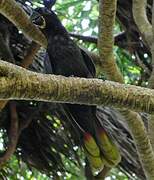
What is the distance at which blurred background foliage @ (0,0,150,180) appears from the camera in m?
2.61

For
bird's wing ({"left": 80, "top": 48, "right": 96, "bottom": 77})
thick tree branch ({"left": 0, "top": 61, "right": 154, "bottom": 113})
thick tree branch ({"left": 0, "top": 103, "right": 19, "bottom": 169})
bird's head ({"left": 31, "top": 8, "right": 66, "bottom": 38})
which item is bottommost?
thick tree branch ({"left": 0, "top": 103, "right": 19, "bottom": 169})

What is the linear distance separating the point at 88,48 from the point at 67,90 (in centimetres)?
157

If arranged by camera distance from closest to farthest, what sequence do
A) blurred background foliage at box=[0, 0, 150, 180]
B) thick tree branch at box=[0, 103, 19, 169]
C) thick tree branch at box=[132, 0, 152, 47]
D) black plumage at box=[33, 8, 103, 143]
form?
black plumage at box=[33, 8, 103, 143] → thick tree branch at box=[132, 0, 152, 47] → thick tree branch at box=[0, 103, 19, 169] → blurred background foliage at box=[0, 0, 150, 180]

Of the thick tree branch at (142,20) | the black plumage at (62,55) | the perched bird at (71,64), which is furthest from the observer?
the thick tree branch at (142,20)

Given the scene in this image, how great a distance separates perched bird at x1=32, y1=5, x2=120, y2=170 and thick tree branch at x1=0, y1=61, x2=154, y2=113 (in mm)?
378

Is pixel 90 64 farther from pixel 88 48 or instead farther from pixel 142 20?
pixel 88 48

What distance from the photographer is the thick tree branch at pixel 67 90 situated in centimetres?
113

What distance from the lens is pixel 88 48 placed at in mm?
2746

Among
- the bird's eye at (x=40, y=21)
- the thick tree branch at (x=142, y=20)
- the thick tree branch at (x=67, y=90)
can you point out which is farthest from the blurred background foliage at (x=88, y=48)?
the thick tree branch at (x=67, y=90)

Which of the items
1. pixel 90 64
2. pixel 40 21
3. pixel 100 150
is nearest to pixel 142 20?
pixel 90 64

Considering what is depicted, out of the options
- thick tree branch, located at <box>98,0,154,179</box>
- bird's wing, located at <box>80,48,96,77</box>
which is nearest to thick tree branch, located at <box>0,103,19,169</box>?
bird's wing, located at <box>80,48,96,77</box>

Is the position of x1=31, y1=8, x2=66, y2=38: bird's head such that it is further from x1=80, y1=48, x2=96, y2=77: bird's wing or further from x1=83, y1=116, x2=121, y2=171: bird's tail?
x1=83, y1=116, x2=121, y2=171: bird's tail

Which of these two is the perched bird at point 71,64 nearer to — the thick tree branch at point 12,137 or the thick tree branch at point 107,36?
the thick tree branch at point 107,36

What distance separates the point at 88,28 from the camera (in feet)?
9.24
